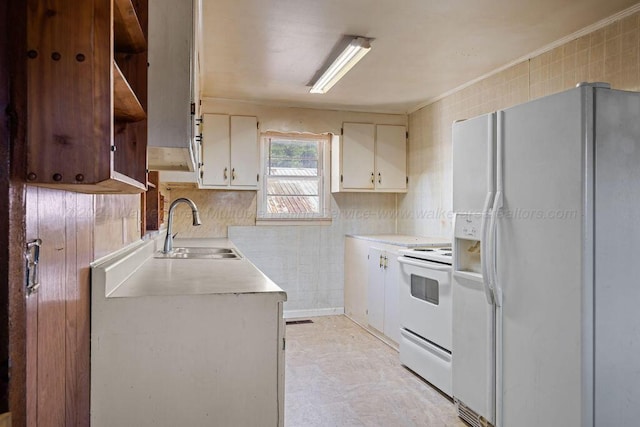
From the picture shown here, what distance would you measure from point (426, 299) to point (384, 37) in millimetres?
1777

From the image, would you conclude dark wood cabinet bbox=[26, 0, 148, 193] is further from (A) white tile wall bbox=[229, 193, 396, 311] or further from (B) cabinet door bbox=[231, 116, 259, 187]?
(A) white tile wall bbox=[229, 193, 396, 311]

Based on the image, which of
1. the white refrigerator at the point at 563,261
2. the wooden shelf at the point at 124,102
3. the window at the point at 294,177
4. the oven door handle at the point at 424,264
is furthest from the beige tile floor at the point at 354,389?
the wooden shelf at the point at 124,102

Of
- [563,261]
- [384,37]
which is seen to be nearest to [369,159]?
[384,37]

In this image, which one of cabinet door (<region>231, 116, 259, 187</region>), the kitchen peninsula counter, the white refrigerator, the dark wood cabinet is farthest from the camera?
cabinet door (<region>231, 116, 259, 187</region>)

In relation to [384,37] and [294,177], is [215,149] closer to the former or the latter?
[294,177]

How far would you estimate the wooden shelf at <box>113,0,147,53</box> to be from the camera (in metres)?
1.04

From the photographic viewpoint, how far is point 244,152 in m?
4.29

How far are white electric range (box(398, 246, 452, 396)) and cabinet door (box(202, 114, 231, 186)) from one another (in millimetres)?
1997

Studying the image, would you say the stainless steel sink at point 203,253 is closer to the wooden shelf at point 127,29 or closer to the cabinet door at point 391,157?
the wooden shelf at point 127,29

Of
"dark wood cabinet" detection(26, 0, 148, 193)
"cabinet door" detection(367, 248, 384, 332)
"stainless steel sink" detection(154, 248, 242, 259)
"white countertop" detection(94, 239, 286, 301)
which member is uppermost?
"dark wood cabinet" detection(26, 0, 148, 193)

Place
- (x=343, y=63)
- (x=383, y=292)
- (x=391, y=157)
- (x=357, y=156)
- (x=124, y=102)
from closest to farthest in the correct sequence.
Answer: (x=124, y=102)
(x=343, y=63)
(x=383, y=292)
(x=357, y=156)
(x=391, y=157)

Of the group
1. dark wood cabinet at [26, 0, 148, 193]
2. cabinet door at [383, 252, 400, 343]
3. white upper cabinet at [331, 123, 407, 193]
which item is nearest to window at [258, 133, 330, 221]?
white upper cabinet at [331, 123, 407, 193]

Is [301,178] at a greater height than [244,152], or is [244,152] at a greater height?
[244,152]

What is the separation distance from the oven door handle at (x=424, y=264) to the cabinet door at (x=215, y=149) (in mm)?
1993
